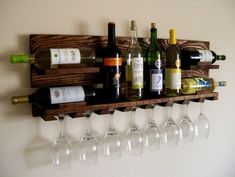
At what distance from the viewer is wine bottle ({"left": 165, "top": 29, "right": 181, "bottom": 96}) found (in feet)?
3.45

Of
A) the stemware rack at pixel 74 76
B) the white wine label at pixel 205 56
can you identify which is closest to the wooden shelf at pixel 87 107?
the stemware rack at pixel 74 76

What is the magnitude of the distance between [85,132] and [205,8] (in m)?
0.96

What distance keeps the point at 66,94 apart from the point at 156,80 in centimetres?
38

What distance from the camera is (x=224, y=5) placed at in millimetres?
1464

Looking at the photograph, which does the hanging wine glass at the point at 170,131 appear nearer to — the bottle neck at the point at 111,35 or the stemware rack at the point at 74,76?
the stemware rack at the point at 74,76

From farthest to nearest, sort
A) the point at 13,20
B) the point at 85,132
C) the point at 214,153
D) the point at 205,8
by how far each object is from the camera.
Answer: the point at 214,153
the point at 205,8
the point at 85,132
the point at 13,20

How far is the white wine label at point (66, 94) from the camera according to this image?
85 cm

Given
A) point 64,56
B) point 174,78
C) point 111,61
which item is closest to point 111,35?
point 111,61

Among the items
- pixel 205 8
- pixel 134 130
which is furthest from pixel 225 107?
pixel 134 130

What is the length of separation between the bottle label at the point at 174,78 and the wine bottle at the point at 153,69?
0.05 m

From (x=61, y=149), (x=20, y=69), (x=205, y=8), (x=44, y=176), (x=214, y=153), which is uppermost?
(x=205, y=8)

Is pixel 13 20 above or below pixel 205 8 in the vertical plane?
below

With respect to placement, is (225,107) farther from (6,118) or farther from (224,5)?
(6,118)

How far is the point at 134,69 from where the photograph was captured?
3.20 ft
